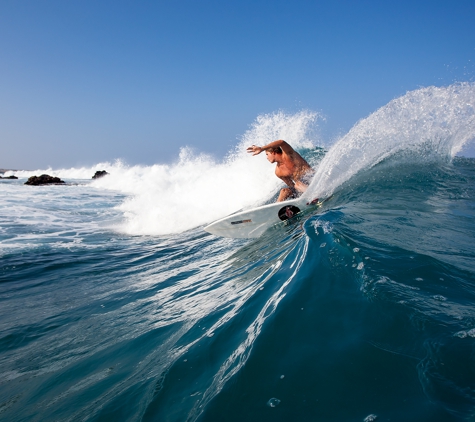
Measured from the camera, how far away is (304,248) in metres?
3.45

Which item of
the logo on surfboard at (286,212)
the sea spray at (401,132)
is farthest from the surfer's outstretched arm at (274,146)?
the logo on surfboard at (286,212)

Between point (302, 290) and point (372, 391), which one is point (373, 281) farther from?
point (372, 391)

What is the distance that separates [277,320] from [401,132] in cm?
683

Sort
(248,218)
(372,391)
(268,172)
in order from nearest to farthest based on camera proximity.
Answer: (372,391), (248,218), (268,172)

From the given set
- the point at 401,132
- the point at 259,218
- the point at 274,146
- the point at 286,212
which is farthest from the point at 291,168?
the point at 401,132

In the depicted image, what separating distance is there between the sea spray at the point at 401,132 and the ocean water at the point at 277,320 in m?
0.05

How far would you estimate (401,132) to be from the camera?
7543 millimetres

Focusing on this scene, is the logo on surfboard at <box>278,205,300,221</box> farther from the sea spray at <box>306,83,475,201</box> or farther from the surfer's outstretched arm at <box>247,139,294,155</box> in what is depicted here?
the surfer's outstretched arm at <box>247,139,294,155</box>

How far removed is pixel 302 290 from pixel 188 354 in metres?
0.94

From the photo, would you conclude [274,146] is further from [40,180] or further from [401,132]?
[40,180]

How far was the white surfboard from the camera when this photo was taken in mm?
6043

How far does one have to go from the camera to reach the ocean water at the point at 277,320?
1.55 m

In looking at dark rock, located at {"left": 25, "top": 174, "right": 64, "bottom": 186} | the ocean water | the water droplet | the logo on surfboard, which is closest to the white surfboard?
the logo on surfboard

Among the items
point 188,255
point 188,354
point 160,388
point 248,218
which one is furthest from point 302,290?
point 188,255
